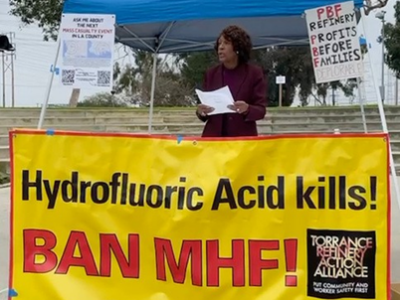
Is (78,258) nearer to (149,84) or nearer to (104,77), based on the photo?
(104,77)

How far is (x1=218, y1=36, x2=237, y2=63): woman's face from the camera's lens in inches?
157

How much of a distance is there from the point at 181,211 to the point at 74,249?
0.65 meters

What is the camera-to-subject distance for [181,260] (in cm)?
323

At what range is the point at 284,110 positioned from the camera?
15875mm

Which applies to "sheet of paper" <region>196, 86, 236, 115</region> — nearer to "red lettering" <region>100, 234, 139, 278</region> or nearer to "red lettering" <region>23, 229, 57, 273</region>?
"red lettering" <region>100, 234, 139, 278</region>

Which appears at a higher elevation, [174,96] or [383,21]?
[383,21]

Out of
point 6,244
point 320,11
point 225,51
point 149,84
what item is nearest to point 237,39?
point 225,51

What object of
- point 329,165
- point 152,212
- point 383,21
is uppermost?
point 383,21

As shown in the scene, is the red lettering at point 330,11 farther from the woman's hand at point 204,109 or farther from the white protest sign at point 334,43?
the woman's hand at point 204,109

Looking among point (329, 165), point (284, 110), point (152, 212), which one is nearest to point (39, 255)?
point (152, 212)

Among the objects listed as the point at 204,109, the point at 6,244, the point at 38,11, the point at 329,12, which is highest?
the point at 38,11

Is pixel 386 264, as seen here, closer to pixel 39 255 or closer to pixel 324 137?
pixel 324 137

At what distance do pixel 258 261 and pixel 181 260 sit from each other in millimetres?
421

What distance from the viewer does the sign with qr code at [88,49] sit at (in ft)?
13.8
